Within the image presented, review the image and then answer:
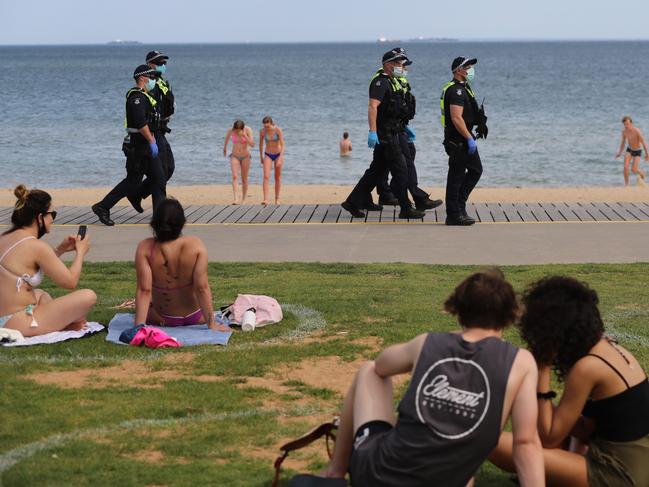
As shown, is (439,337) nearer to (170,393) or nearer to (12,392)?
(170,393)

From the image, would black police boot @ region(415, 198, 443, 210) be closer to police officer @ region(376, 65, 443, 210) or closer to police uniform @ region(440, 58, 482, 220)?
police officer @ region(376, 65, 443, 210)

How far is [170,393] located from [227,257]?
5509mm

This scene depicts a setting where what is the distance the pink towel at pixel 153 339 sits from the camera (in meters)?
8.36

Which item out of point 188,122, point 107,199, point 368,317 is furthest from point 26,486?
point 188,122

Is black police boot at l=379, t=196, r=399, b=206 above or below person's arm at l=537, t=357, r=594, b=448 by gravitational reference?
below

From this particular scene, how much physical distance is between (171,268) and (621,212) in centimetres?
875

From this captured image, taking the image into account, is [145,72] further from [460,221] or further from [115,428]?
[115,428]

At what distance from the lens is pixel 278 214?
16.0 metres

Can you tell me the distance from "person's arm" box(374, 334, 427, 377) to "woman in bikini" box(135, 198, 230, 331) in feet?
10.5

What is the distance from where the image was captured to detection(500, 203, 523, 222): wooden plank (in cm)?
1519

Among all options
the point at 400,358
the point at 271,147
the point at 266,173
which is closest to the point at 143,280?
the point at 400,358

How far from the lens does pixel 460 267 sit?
11.8 meters

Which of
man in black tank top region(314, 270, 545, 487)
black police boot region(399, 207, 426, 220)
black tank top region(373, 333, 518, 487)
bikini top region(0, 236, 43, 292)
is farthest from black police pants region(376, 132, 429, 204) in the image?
black tank top region(373, 333, 518, 487)

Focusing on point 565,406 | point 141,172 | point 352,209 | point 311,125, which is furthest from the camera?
point 311,125
